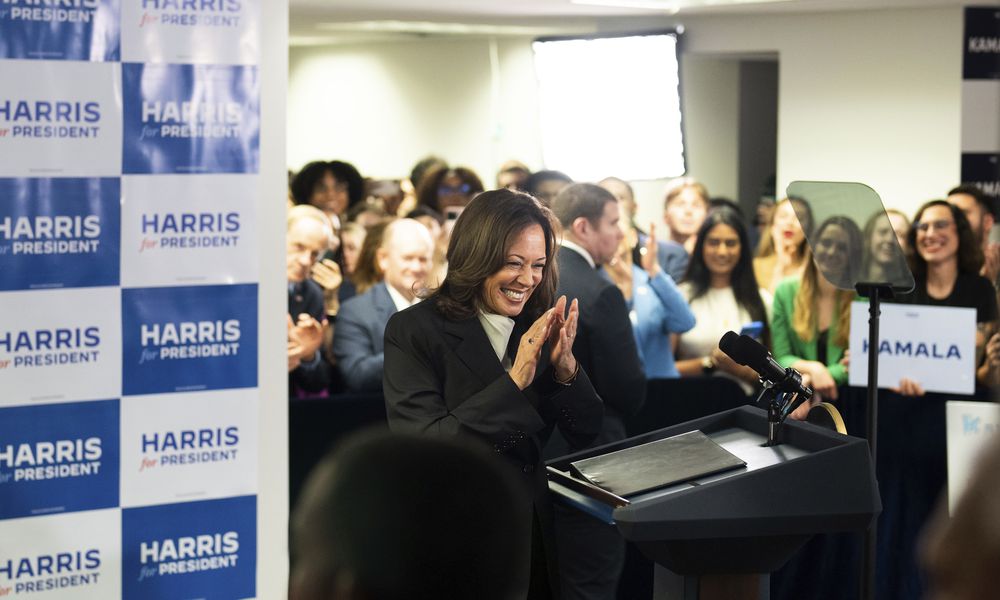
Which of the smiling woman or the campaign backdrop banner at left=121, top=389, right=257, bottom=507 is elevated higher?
the smiling woman

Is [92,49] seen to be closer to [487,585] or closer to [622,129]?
[622,129]

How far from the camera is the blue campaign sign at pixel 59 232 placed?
10.1ft

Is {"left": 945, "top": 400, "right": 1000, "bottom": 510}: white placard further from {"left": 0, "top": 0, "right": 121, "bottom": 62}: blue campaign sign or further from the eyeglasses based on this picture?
{"left": 0, "top": 0, "right": 121, "bottom": 62}: blue campaign sign

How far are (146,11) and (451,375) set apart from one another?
1.27 metres

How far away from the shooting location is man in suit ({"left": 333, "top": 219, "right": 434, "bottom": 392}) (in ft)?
12.4

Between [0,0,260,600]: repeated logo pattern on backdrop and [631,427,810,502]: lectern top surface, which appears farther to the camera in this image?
[0,0,260,600]: repeated logo pattern on backdrop

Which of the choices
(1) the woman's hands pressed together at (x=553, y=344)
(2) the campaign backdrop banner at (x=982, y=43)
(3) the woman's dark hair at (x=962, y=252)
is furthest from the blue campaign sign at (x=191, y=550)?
(2) the campaign backdrop banner at (x=982, y=43)

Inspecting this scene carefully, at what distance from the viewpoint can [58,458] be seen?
319 centimetres

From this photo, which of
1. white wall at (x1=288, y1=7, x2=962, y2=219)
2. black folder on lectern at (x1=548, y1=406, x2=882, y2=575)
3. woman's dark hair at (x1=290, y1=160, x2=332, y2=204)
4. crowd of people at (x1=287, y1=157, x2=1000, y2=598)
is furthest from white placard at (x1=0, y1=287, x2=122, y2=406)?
white wall at (x1=288, y1=7, x2=962, y2=219)

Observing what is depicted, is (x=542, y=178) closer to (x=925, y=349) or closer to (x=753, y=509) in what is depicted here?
(x=925, y=349)

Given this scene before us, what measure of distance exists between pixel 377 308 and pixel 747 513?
6.19 ft

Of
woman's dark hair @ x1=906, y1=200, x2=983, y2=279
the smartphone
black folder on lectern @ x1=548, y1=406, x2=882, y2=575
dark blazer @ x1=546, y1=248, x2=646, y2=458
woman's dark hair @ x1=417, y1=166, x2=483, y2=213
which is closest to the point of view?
black folder on lectern @ x1=548, y1=406, x2=882, y2=575

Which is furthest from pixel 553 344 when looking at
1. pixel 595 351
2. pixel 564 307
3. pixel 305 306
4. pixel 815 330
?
pixel 815 330

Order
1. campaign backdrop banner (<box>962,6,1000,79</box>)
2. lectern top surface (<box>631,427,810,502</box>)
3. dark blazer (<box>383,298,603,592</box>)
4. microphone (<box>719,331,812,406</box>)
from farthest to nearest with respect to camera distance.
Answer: campaign backdrop banner (<box>962,6,1000,79</box>), dark blazer (<box>383,298,603,592</box>), microphone (<box>719,331,812,406</box>), lectern top surface (<box>631,427,810,502</box>)
